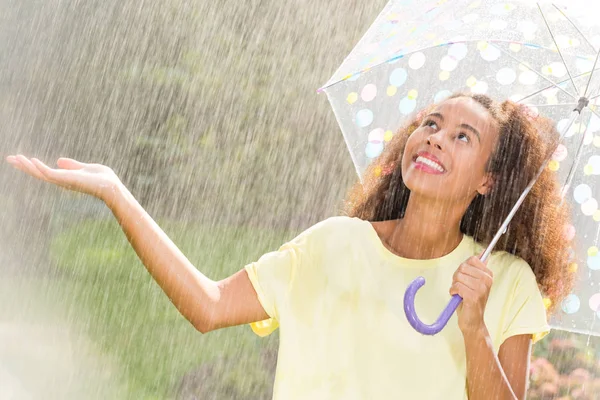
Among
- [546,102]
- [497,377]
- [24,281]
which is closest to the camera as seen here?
[497,377]

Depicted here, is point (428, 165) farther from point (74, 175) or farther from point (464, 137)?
point (74, 175)

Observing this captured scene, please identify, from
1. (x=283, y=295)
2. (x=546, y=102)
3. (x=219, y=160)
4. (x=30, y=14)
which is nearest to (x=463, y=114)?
(x=546, y=102)

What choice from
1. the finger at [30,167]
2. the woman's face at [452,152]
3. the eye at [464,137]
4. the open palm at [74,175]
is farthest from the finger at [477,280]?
the finger at [30,167]

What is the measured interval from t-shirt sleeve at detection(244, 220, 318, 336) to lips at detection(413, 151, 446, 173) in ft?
1.11

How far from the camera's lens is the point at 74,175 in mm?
2057

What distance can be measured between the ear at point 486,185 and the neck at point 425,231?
0.27 ft

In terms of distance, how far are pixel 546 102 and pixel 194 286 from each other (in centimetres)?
108

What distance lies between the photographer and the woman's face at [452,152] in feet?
7.64

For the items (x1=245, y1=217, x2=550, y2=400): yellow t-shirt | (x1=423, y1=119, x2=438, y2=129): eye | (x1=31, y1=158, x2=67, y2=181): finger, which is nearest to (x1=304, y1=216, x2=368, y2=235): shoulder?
(x1=245, y1=217, x2=550, y2=400): yellow t-shirt

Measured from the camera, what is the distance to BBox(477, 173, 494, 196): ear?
96.8 inches

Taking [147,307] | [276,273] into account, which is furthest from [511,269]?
[147,307]

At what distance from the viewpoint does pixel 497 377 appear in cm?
221

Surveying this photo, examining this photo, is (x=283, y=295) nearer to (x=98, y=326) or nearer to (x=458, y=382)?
(x=458, y=382)

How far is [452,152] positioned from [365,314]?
46 centimetres
